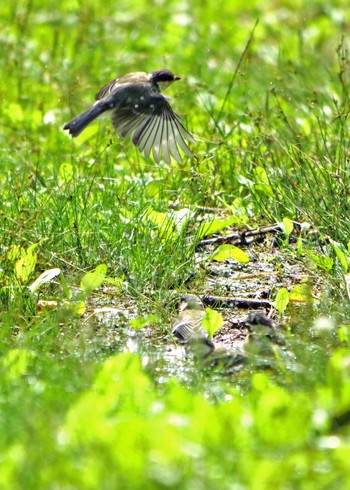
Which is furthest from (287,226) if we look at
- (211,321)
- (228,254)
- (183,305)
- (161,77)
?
(161,77)

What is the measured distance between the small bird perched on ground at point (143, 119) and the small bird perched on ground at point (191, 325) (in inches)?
48.4

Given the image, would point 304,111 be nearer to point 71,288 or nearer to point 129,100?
point 129,100

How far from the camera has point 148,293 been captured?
197 inches

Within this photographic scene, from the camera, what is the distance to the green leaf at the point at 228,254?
5.26m

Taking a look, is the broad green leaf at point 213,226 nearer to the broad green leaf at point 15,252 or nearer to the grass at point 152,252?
the grass at point 152,252

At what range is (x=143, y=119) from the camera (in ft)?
19.5

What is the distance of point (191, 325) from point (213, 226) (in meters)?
0.97

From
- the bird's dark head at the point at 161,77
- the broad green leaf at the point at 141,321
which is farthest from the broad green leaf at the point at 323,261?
the bird's dark head at the point at 161,77

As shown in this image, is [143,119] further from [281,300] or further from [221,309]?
[281,300]

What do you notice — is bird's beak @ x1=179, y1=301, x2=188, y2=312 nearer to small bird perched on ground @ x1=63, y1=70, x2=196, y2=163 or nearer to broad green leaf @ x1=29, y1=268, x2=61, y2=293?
broad green leaf @ x1=29, y1=268, x2=61, y2=293

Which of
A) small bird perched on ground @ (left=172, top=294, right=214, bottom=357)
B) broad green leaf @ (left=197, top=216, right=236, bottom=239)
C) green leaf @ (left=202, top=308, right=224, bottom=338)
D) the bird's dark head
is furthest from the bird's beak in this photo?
the bird's dark head

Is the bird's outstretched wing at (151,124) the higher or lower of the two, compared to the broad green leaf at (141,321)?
higher

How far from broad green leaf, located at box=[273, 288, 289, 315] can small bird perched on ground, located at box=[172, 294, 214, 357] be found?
34cm

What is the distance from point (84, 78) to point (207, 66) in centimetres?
103
